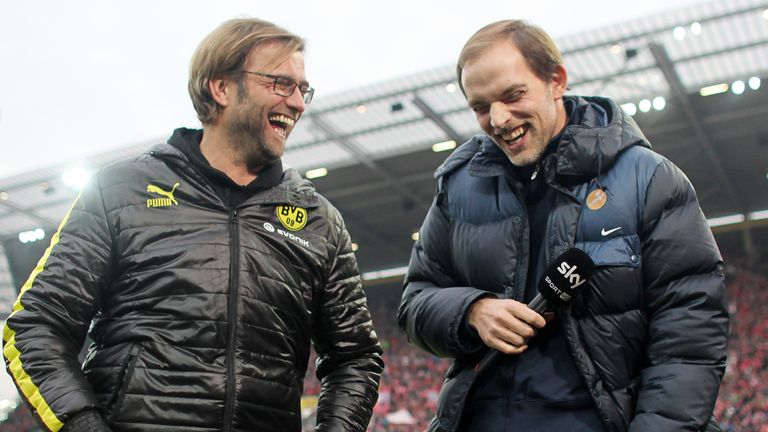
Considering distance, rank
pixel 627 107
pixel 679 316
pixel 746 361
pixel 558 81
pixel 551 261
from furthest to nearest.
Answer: pixel 746 361 < pixel 627 107 < pixel 558 81 < pixel 551 261 < pixel 679 316

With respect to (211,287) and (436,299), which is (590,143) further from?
(211,287)

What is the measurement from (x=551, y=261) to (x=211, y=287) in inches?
35.4

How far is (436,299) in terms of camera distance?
2201mm

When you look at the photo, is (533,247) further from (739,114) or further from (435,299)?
(739,114)

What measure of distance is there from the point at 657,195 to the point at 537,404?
1.93 feet

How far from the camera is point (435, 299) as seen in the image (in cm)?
221

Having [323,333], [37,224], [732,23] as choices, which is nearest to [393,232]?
[37,224]

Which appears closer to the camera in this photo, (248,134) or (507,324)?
(507,324)

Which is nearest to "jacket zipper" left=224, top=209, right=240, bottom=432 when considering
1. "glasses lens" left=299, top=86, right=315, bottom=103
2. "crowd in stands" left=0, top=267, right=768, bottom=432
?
"glasses lens" left=299, top=86, right=315, bottom=103

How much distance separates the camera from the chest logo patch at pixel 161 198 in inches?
90.2

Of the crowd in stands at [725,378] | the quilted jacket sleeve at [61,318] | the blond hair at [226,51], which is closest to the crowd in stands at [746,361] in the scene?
the crowd in stands at [725,378]

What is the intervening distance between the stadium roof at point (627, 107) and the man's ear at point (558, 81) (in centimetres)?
1121

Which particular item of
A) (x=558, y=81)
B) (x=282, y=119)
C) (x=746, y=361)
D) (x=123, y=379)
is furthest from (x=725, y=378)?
(x=123, y=379)

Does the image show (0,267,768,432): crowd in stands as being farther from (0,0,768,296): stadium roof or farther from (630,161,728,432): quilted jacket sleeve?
(630,161,728,432): quilted jacket sleeve
